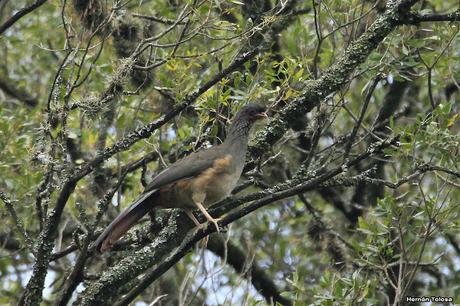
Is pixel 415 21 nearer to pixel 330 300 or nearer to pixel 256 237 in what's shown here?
pixel 330 300

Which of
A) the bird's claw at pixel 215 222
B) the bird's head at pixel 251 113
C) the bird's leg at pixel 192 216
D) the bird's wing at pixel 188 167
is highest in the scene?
the bird's head at pixel 251 113

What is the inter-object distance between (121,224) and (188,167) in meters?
0.79

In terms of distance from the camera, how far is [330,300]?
21.9ft

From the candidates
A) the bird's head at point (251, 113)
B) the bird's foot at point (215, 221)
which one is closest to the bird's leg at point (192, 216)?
the bird's foot at point (215, 221)

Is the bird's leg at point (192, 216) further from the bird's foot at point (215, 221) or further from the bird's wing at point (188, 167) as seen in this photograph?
the bird's wing at point (188, 167)

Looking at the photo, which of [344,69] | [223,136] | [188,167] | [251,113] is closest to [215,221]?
[188,167]

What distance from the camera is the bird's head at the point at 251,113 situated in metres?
7.02

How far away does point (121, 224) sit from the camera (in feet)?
20.5

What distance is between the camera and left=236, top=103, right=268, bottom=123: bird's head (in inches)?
277

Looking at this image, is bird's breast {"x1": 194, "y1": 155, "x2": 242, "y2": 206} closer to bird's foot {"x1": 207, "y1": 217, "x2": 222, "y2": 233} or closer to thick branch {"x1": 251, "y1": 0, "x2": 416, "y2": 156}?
bird's foot {"x1": 207, "y1": 217, "x2": 222, "y2": 233}

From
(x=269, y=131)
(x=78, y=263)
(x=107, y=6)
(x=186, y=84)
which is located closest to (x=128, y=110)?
(x=186, y=84)

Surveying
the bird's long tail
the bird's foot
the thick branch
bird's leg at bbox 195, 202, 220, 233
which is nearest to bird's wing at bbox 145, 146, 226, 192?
the bird's long tail

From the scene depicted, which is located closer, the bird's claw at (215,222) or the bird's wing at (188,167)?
the bird's claw at (215,222)

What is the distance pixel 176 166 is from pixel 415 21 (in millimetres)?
2259
